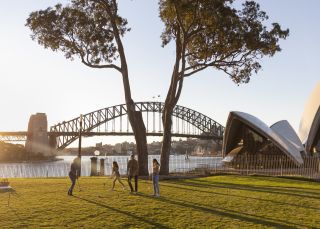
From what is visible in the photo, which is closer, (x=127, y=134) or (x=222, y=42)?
(x=222, y=42)

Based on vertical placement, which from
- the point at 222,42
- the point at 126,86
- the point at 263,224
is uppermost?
the point at 222,42

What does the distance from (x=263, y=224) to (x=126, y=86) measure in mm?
18403

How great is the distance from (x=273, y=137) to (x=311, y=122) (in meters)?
5.20

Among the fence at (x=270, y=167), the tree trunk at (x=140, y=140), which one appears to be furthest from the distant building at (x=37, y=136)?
the tree trunk at (x=140, y=140)

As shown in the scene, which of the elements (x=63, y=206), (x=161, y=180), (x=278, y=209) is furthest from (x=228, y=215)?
(x=161, y=180)

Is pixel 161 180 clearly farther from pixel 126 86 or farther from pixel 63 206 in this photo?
pixel 63 206

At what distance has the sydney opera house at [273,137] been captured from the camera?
116 ft

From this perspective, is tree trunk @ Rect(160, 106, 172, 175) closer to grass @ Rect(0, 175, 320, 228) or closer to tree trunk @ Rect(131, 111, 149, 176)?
tree trunk @ Rect(131, 111, 149, 176)

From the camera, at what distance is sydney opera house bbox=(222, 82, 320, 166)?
116ft

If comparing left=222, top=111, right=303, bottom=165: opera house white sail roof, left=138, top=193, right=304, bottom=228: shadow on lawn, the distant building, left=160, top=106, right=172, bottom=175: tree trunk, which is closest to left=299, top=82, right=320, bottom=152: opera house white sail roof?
left=222, top=111, right=303, bottom=165: opera house white sail roof

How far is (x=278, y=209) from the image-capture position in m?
12.6

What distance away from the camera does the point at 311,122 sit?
124 ft

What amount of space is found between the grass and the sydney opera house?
19416mm

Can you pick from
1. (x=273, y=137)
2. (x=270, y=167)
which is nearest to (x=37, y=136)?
(x=273, y=137)
